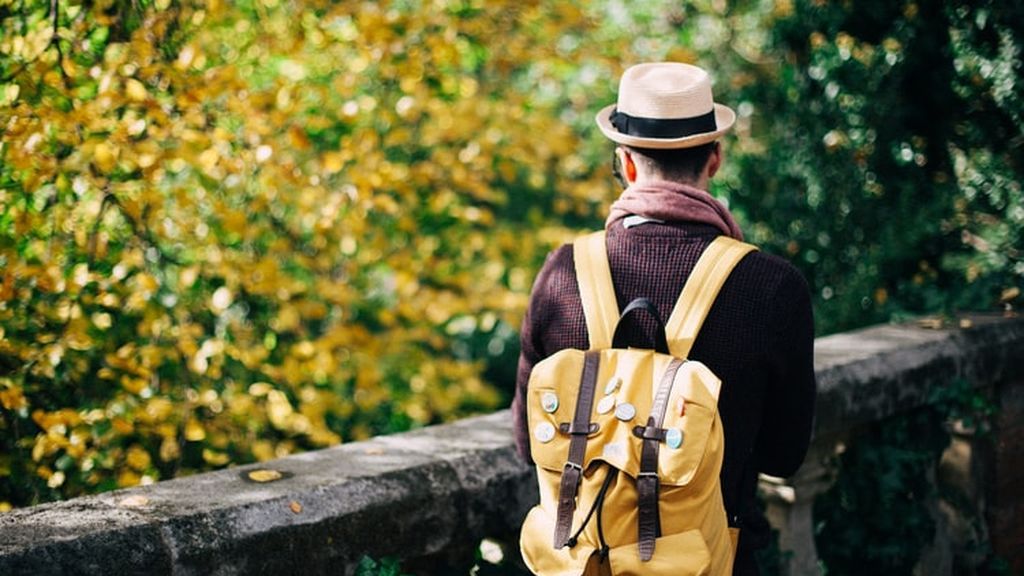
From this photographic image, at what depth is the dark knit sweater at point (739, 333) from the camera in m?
2.09

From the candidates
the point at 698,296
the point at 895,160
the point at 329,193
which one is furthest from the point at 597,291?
the point at 895,160

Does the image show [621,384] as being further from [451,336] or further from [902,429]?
[451,336]

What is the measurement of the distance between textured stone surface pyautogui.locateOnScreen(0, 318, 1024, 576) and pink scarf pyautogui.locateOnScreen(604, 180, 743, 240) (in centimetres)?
78

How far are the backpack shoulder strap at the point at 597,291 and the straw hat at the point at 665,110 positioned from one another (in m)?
0.23

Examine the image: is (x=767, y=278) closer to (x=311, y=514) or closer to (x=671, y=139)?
(x=671, y=139)

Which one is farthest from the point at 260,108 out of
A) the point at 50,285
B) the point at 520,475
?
the point at 520,475

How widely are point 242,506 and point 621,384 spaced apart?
31.1 inches

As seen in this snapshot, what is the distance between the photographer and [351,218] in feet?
15.9

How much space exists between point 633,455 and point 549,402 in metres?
0.19

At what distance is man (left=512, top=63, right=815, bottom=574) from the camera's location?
2088 millimetres

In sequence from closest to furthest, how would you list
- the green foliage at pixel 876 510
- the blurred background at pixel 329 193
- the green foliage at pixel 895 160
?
the green foliage at pixel 876 510 → the blurred background at pixel 329 193 → the green foliage at pixel 895 160

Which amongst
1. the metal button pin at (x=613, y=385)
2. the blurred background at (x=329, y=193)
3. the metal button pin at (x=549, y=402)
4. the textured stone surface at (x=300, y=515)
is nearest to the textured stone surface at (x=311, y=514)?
the textured stone surface at (x=300, y=515)

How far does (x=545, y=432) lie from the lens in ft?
6.64

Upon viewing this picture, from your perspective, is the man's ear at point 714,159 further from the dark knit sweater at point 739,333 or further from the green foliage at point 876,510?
the green foliage at point 876,510
